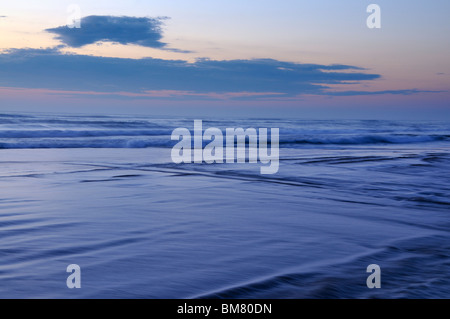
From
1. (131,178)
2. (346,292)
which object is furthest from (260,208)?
(131,178)

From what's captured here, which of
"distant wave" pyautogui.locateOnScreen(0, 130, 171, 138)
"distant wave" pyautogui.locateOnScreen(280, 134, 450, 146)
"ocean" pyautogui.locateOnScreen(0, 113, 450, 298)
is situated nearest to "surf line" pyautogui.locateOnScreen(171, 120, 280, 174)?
"distant wave" pyautogui.locateOnScreen(280, 134, 450, 146)

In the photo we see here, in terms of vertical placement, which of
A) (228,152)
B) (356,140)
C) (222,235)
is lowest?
(222,235)

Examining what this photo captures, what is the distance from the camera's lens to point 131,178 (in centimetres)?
621

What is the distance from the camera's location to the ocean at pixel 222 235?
7.41 ft

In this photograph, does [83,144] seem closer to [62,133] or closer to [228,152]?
[62,133]

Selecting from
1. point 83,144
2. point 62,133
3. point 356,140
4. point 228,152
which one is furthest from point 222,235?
point 356,140

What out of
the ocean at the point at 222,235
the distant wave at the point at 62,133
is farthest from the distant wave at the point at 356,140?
the ocean at the point at 222,235

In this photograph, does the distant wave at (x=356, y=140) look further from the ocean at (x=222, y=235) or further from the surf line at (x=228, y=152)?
the ocean at (x=222, y=235)

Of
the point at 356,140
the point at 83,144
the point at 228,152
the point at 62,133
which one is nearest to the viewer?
the point at 228,152

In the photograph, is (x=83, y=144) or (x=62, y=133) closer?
(x=83, y=144)

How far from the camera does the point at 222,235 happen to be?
3.23 m

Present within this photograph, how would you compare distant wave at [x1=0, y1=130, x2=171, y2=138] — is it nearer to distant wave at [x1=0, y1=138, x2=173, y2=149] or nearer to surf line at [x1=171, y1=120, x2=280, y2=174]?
distant wave at [x1=0, y1=138, x2=173, y2=149]

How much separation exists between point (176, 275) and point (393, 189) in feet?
12.4
